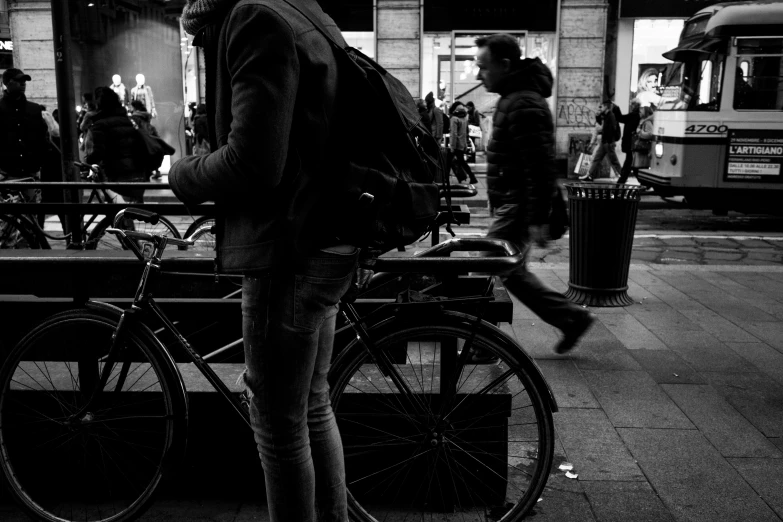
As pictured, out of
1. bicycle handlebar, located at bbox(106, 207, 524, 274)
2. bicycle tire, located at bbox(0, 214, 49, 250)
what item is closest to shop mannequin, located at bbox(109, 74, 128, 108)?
bicycle tire, located at bbox(0, 214, 49, 250)

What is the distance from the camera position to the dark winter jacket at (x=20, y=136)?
9.21 metres

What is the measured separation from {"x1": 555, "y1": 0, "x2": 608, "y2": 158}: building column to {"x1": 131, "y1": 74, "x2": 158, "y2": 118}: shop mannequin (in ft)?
31.5

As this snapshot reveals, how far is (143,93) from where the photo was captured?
18172 mm

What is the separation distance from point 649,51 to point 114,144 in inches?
577

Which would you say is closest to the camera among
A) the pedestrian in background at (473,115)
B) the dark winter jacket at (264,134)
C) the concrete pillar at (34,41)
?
the dark winter jacket at (264,134)

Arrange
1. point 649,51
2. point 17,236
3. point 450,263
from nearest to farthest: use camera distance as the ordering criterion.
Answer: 1. point 450,263
2. point 17,236
3. point 649,51

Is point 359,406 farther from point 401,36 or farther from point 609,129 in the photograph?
point 401,36

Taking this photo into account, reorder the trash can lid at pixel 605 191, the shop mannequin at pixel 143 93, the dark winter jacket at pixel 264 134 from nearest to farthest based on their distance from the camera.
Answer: the dark winter jacket at pixel 264 134 < the trash can lid at pixel 605 191 < the shop mannequin at pixel 143 93

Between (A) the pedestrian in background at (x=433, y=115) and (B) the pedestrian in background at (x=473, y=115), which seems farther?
(B) the pedestrian in background at (x=473, y=115)

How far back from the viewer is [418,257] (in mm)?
2902

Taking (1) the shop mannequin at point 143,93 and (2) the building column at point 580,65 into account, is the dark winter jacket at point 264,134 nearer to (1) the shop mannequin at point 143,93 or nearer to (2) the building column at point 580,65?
(1) the shop mannequin at point 143,93

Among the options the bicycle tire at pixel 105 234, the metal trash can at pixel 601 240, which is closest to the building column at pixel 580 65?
the bicycle tire at pixel 105 234

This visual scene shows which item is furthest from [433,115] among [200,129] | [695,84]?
[695,84]

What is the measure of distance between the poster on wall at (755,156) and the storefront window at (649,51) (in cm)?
786
